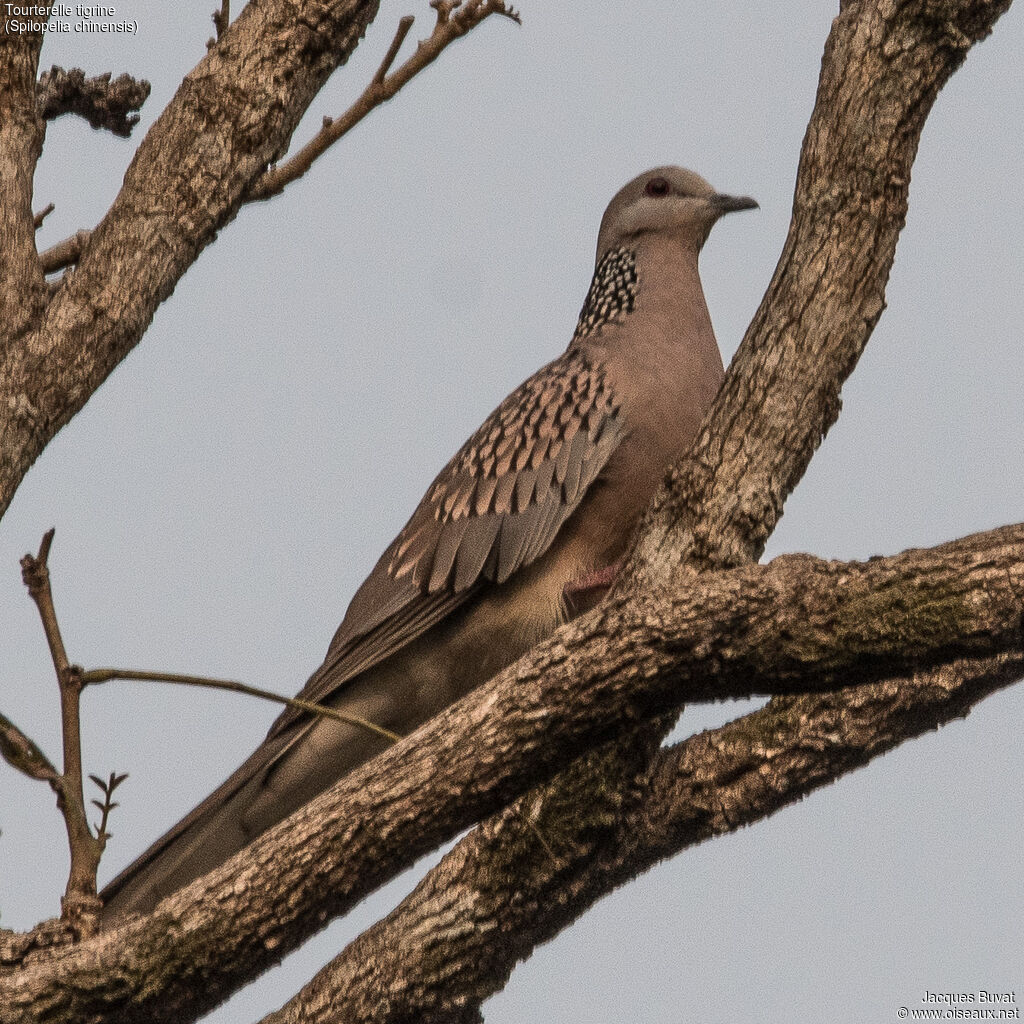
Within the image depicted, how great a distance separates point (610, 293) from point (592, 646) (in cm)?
295

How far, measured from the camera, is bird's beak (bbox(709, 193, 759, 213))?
617 cm

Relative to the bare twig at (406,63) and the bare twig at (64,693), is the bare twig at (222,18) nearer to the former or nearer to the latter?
the bare twig at (406,63)

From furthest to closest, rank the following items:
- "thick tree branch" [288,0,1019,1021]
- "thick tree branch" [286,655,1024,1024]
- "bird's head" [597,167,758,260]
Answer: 1. "bird's head" [597,167,758,260]
2. "thick tree branch" [286,655,1024,1024]
3. "thick tree branch" [288,0,1019,1021]

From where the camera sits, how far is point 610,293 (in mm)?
6172

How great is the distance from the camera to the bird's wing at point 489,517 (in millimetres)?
5090

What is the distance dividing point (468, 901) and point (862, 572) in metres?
1.37

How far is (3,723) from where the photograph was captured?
342 centimetres

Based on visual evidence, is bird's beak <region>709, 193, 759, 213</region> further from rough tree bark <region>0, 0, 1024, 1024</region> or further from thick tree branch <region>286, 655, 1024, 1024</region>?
thick tree branch <region>286, 655, 1024, 1024</region>

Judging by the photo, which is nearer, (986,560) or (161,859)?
(986,560)

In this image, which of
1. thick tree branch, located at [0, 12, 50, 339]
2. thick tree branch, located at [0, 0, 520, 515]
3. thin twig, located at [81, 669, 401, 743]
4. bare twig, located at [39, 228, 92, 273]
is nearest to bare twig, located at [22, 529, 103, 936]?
thin twig, located at [81, 669, 401, 743]

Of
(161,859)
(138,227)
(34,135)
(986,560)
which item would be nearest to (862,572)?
(986,560)

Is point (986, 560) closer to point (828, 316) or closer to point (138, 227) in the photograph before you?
point (828, 316)

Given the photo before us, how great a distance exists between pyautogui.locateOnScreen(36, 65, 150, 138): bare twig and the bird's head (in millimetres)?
1994

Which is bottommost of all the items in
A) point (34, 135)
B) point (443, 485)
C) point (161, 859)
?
point (161, 859)
